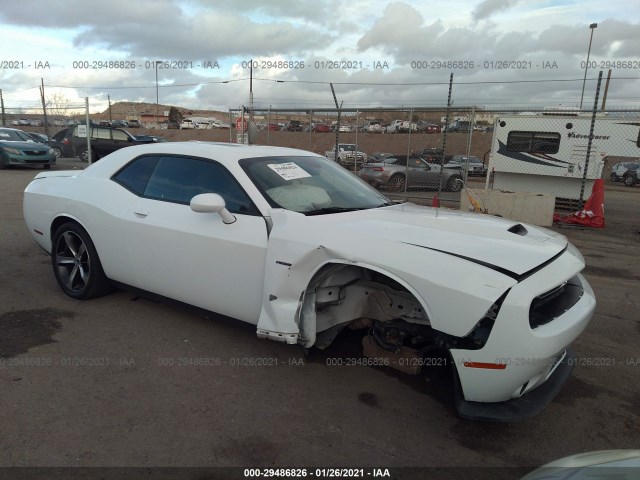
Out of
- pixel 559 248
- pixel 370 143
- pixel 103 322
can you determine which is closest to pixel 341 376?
pixel 559 248

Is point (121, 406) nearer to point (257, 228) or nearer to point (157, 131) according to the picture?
point (257, 228)

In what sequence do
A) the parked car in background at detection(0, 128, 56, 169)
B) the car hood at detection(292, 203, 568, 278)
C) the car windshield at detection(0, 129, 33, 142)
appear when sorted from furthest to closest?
1. the car windshield at detection(0, 129, 33, 142)
2. the parked car in background at detection(0, 128, 56, 169)
3. the car hood at detection(292, 203, 568, 278)

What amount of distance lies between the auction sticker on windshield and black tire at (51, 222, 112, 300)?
1.94m

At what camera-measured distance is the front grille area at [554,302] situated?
267 cm

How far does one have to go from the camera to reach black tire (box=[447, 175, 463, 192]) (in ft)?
44.3

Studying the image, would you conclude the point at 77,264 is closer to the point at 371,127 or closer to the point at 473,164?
the point at 371,127

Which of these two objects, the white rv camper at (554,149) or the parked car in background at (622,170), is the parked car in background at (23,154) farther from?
the parked car in background at (622,170)

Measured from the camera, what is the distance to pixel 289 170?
3.78 m

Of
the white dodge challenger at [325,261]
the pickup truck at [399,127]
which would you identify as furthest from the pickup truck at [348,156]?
the white dodge challenger at [325,261]

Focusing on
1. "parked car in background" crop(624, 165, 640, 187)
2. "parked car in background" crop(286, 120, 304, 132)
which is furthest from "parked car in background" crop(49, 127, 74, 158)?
"parked car in background" crop(624, 165, 640, 187)

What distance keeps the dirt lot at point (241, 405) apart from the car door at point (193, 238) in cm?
31

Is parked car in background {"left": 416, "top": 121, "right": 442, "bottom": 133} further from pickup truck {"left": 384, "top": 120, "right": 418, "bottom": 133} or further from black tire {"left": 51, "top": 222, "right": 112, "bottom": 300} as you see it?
black tire {"left": 51, "top": 222, "right": 112, "bottom": 300}

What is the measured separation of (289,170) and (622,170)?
27.1 m

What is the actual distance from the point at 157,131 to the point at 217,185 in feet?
166
